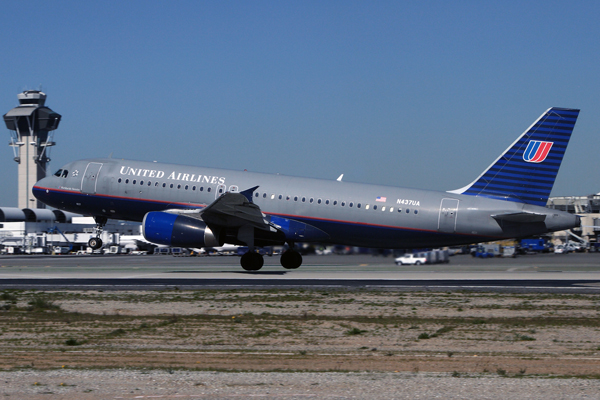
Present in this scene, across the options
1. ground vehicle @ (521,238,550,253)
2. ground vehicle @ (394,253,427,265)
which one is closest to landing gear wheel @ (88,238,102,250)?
ground vehicle @ (394,253,427,265)

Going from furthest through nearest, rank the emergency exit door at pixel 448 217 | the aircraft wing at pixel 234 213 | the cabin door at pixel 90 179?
the cabin door at pixel 90 179 < the emergency exit door at pixel 448 217 < the aircraft wing at pixel 234 213

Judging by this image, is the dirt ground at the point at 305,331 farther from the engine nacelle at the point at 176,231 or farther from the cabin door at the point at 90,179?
the cabin door at the point at 90,179

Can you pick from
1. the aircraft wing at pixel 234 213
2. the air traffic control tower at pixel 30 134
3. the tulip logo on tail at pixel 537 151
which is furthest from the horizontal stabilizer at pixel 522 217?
the air traffic control tower at pixel 30 134

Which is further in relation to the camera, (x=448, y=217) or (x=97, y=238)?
(x=97, y=238)

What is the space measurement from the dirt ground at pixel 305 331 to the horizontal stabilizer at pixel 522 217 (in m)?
7.94

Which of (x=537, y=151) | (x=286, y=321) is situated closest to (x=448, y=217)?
(x=537, y=151)

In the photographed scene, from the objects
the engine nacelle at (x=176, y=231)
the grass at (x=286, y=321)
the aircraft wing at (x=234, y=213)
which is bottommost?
the grass at (x=286, y=321)

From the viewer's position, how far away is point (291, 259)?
3503cm

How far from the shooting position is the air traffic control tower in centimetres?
16862

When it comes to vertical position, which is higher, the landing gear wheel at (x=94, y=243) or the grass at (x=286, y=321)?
the landing gear wheel at (x=94, y=243)

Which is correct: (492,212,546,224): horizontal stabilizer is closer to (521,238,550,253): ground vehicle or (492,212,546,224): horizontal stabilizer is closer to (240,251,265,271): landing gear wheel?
(240,251,265,271): landing gear wheel

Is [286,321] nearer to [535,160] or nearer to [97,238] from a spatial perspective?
[535,160]

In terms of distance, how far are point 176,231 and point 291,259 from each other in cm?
694

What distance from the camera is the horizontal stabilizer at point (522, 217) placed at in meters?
30.0
